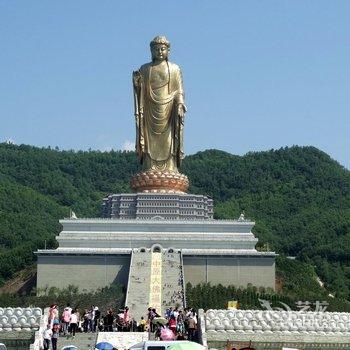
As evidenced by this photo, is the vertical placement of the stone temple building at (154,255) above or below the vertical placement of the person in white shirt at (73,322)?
above

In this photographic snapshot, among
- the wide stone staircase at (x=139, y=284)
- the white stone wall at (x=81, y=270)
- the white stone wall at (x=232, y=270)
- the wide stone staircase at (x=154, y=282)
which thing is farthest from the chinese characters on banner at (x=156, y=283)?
the white stone wall at (x=232, y=270)

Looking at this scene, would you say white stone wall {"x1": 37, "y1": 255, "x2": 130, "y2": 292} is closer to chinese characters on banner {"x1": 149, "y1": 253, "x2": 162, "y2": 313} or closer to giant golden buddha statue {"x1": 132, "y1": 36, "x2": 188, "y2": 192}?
chinese characters on banner {"x1": 149, "y1": 253, "x2": 162, "y2": 313}

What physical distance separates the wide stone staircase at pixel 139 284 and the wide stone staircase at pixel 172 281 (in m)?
0.43

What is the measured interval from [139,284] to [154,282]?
0.41 m

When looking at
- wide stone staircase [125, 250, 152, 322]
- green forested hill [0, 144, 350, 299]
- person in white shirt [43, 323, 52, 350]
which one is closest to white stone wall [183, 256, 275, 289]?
wide stone staircase [125, 250, 152, 322]

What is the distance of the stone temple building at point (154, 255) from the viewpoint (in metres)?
29.2

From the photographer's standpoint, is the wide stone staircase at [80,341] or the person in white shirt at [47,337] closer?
the person in white shirt at [47,337]

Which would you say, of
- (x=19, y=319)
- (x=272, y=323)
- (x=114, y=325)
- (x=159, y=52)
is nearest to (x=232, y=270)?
(x=159, y=52)

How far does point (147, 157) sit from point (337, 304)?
9.65 meters

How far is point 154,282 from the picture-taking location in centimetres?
2758

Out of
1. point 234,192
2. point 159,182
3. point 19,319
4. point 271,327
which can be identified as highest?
point 234,192

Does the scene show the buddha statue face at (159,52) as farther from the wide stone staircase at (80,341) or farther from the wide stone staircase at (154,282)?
the wide stone staircase at (80,341)

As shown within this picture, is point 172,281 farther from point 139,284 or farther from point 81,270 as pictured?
point 81,270

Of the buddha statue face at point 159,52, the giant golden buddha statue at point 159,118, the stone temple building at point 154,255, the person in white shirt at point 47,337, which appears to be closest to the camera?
the person in white shirt at point 47,337
